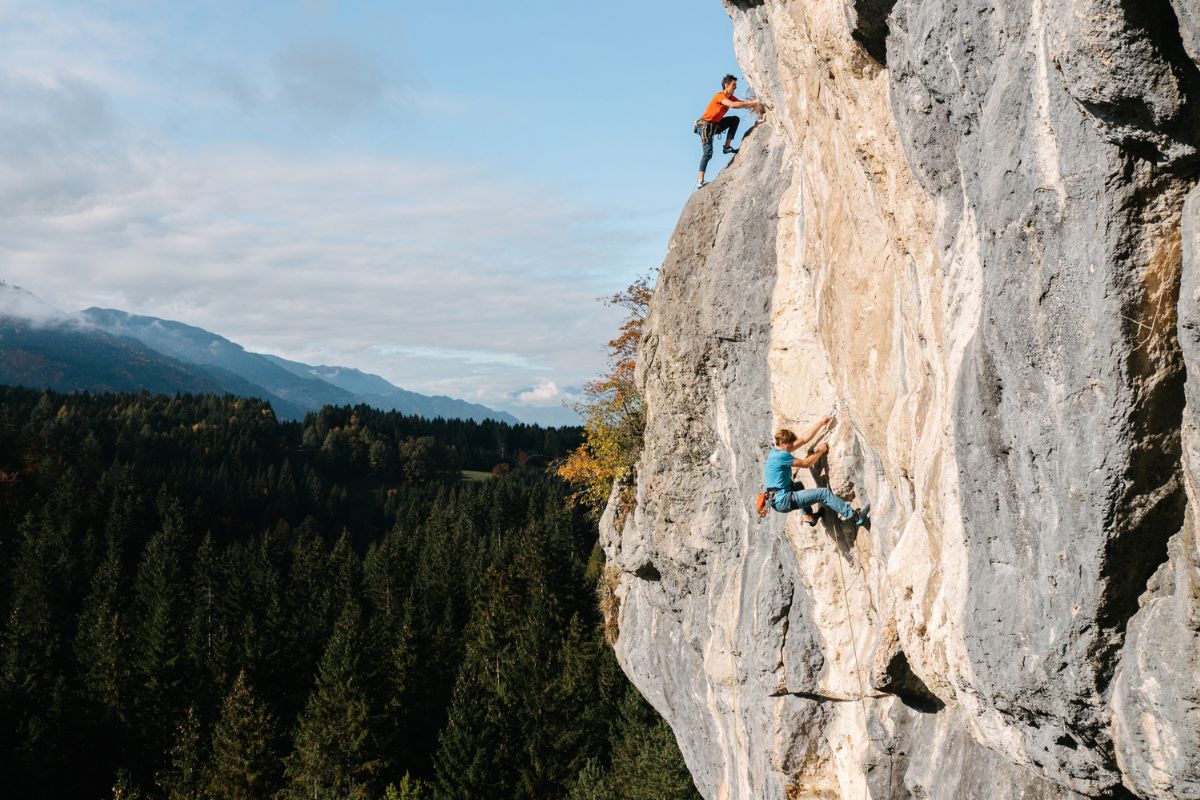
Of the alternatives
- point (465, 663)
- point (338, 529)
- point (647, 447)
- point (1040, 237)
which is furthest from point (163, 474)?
point (1040, 237)

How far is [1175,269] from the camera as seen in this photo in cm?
682

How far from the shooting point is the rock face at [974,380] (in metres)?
6.90

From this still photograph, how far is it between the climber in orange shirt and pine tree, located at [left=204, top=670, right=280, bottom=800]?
94.8ft

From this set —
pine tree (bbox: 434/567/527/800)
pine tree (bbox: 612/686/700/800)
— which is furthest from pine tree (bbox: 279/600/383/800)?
pine tree (bbox: 612/686/700/800)

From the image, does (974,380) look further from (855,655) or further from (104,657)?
(104,657)

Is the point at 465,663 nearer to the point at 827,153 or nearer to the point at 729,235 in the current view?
the point at 729,235

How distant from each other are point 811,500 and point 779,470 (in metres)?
0.71

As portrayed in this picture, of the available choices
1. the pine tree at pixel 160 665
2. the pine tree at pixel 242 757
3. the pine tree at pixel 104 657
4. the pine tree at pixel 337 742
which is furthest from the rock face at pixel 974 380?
the pine tree at pixel 104 657

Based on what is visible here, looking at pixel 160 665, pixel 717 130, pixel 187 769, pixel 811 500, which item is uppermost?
pixel 717 130

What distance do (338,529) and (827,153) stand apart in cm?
11072

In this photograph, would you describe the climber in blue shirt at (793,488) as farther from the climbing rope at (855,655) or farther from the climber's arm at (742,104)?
the climber's arm at (742,104)

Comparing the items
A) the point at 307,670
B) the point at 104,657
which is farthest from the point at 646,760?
the point at 104,657

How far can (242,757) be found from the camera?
33844 millimetres

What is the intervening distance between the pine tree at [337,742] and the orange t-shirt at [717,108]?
1063 inches
